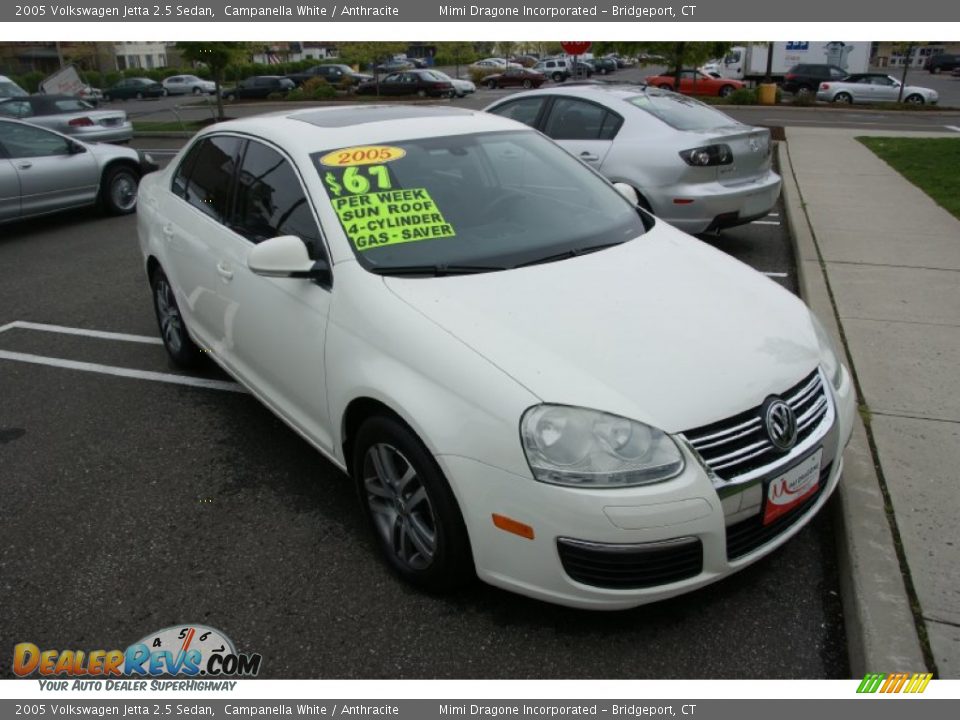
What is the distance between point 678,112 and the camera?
7.42m

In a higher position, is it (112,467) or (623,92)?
(623,92)

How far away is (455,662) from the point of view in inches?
103

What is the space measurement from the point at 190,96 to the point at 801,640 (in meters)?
54.2

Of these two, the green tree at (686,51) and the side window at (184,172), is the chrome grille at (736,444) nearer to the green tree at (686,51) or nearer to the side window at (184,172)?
the side window at (184,172)

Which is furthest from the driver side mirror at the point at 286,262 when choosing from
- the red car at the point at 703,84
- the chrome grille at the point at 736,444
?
the red car at the point at 703,84

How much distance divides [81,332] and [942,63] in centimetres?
6048

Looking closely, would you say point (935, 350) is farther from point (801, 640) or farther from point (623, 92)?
point (623, 92)

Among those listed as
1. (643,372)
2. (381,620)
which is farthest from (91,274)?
(643,372)

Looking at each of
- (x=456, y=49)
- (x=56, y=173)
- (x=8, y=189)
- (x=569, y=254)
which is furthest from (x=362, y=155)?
(x=456, y=49)

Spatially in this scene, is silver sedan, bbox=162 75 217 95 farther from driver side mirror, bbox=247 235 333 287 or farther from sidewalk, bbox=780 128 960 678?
driver side mirror, bbox=247 235 333 287

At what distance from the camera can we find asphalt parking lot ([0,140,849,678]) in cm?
263

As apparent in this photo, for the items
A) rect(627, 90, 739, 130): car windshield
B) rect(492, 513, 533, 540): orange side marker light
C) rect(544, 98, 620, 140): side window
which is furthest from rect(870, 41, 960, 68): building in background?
rect(492, 513, 533, 540): orange side marker light

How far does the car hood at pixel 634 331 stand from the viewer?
247 centimetres

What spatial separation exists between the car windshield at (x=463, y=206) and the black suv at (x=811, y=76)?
33922mm
